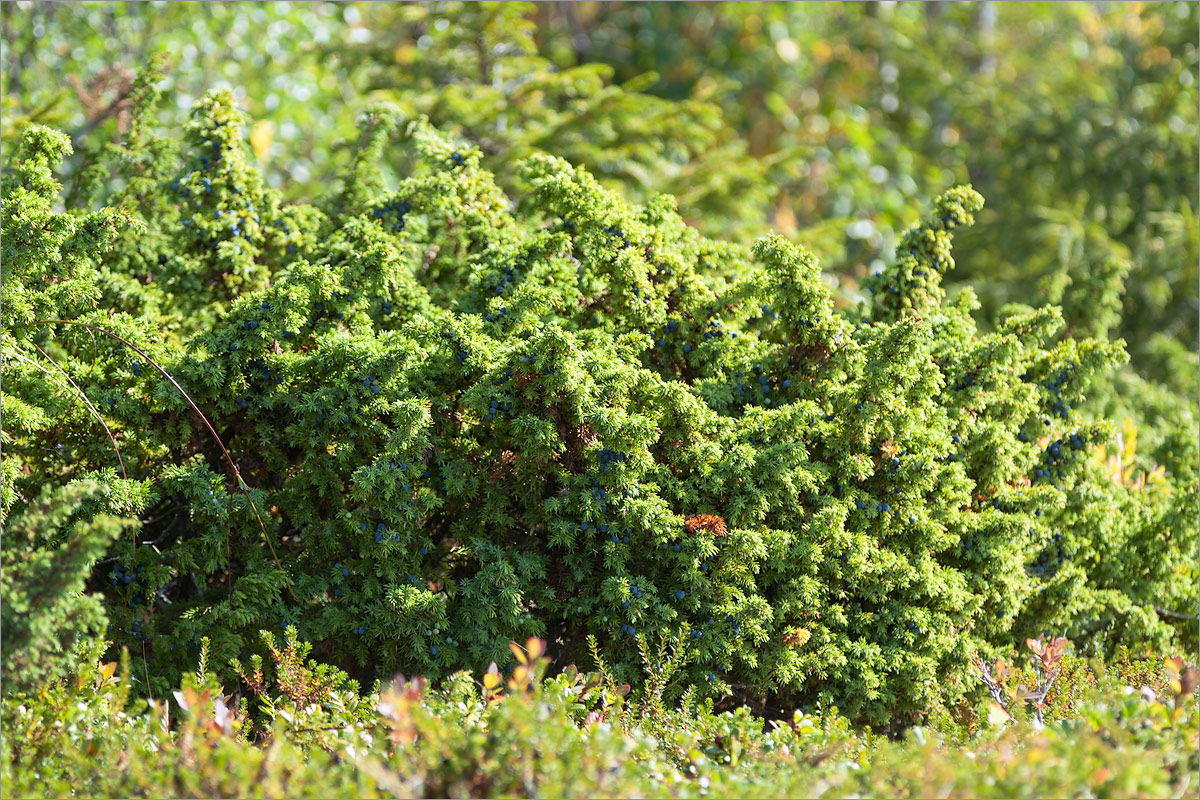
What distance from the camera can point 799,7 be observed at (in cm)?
788

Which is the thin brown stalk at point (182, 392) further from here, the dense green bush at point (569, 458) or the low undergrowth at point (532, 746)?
the low undergrowth at point (532, 746)

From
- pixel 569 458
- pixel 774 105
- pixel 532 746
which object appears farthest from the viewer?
pixel 774 105

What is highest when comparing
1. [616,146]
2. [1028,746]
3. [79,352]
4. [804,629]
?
[616,146]

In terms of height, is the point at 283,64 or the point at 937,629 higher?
the point at 283,64

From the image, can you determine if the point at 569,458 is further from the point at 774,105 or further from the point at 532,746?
the point at 774,105

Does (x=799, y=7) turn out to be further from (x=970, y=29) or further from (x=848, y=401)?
(x=848, y=401)

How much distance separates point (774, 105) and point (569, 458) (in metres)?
5.28

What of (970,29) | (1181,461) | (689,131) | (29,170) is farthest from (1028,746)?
(970,29)

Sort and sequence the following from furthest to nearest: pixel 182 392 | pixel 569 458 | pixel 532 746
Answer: pixel 569 458, pixel 182 392, pixel 532 746

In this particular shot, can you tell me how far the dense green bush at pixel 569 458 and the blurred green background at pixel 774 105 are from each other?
128 centimetres

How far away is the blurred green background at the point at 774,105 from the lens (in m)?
5.50

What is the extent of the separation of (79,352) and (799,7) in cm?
611

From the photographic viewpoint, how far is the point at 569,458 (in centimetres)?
301

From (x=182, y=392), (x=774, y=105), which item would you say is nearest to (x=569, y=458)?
(x=182, y=392)
